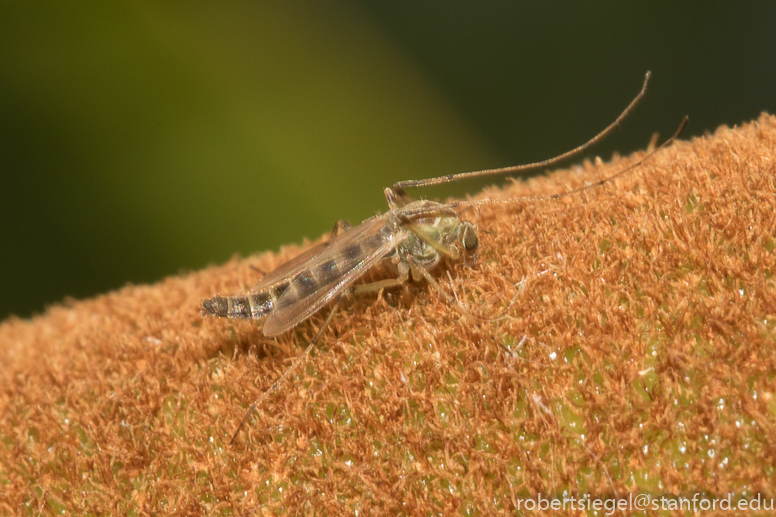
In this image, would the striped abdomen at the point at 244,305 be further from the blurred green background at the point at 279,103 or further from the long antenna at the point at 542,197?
the blurred green background at the point at 279,103

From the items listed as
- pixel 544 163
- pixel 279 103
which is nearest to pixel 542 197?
pixel 544 163

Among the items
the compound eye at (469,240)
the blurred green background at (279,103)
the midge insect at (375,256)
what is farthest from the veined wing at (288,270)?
the blurred green background at (279,103)

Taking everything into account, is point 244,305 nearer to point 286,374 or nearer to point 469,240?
point 286,374

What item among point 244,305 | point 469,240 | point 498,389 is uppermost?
point 469,240

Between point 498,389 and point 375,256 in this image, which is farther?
point 375,256

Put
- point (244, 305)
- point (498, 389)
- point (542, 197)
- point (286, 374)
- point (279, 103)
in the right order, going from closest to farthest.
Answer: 1. point (498, 389)
2. point (286, 374)
3. point (542, 197)
4. point (244, 305)
5. point (279, 103)

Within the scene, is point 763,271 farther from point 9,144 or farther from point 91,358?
point 9,144

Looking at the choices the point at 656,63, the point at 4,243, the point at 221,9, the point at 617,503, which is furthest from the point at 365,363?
the point at 656,63
